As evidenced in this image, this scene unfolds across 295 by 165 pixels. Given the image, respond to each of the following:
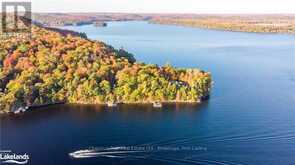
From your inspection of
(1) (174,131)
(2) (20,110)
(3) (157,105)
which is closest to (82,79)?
(2) (20,110)

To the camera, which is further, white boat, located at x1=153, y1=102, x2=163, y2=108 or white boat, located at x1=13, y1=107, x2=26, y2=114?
white boat, located at x1=153, y1=102, x2=163, y2=108

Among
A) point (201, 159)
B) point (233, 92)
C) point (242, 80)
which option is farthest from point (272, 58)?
point (201, 159)

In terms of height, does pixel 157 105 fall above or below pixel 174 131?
above

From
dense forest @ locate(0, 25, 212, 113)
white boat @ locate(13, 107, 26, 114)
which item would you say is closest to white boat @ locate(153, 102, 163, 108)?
dense forest @ locate(0, 25, 212, 113)

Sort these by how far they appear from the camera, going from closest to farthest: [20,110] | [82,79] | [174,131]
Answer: [174,131] < [20,110] < [82,79]

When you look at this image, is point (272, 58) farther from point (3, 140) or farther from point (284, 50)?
point (3, 140)

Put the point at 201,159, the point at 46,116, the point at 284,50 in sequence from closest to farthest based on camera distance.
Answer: the point at 201,159, the point at 46,116, the point at 284,50

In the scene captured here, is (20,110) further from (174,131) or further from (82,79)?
(174,131)

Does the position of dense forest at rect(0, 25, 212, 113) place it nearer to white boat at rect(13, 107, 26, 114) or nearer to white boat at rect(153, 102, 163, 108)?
white boat at rect(13, 107, 26, 114)
